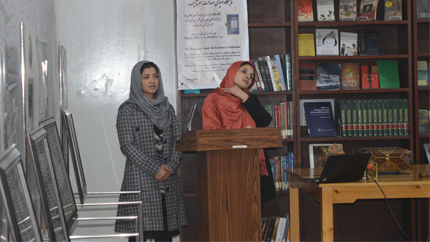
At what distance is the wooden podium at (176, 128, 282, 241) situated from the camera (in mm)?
1895

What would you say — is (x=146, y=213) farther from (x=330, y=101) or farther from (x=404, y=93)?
(x=404, y=93)

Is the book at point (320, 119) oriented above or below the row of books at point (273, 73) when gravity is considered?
below

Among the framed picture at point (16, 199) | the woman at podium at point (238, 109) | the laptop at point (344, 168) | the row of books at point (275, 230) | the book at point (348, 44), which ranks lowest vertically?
the row of books at point (275, 230)

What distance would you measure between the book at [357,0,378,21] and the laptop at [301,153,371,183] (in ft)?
5.63

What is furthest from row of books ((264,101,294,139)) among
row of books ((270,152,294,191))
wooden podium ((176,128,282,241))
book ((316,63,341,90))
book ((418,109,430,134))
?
wooden podium ((176,128,282,241))

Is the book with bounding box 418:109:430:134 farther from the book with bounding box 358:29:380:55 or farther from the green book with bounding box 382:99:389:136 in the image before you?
the book with bounding box 358:29:380:55

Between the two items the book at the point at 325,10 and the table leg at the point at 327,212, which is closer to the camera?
the table leg at the point at 327,212

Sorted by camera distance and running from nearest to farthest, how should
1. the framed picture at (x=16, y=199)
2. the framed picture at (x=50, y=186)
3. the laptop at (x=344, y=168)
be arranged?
the framed picture at (x=16, y=199)
the framed picture at (x=50, y=186)
the laptop at (x=344, y=168)

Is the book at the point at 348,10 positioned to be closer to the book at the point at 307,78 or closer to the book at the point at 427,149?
the book at the point at 307,78

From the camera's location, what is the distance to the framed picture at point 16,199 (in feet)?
3.00

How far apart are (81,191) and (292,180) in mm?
1358

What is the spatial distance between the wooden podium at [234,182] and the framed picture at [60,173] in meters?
0.62

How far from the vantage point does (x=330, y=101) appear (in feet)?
11.5

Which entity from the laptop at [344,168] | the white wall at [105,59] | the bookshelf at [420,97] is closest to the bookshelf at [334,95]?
the bookshelf at [420,97]
